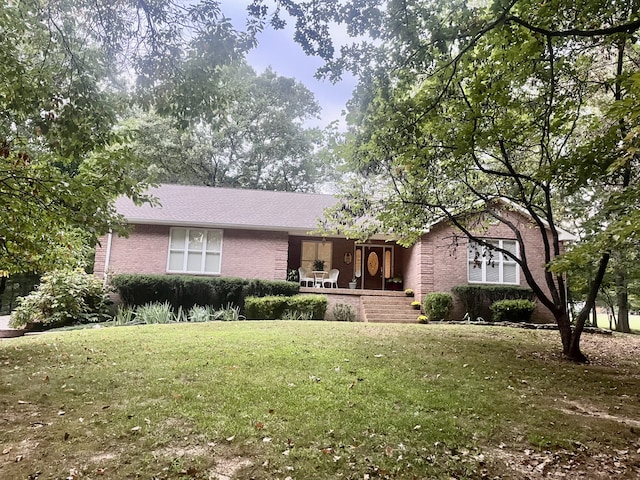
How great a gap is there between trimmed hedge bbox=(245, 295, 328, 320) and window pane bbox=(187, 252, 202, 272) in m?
3.36

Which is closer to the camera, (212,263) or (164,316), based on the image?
(164,316)

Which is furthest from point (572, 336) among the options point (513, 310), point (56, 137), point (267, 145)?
point (267, 145)

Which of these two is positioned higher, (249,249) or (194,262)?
(249,249)

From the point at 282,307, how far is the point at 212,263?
164 inches

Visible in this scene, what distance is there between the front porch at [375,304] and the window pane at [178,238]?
16.8 feet

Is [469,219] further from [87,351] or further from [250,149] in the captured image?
[250,149]

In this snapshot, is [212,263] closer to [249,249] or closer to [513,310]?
[249,249]

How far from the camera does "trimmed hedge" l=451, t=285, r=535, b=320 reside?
14883 millimetres

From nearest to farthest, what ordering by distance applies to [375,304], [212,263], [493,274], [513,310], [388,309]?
[513,310], [388,309], [375,304], [493,274], [212,263]

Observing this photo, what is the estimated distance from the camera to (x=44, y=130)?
20.1 ft

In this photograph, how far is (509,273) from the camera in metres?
15.9

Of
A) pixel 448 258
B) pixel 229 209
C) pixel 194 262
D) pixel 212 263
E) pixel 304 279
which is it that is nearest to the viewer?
pixel 448 258

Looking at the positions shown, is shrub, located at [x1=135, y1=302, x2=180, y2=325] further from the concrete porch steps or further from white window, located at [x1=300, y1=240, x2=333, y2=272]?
white window, located at [x1=300, y1=240, x2=333, y2=272]

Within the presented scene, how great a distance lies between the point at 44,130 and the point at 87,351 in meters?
3.89
